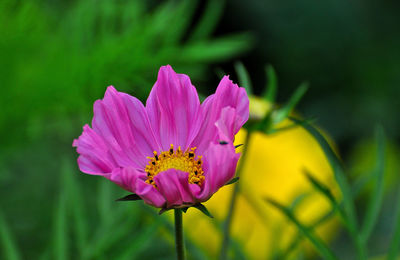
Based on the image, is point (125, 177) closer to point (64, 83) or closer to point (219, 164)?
point (219, 164)

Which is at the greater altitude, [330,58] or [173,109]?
[330,58]

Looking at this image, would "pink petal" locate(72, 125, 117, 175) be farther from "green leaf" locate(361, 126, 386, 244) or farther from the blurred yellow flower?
the blurred yellow flower

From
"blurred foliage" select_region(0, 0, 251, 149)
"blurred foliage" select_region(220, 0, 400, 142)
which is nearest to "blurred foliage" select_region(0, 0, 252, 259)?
"blurred foliage" select_region(0, 0, 251, 149)

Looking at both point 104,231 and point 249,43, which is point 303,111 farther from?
point 104,231

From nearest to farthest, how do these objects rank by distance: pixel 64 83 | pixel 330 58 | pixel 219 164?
pixel 219 164 → pixel 64 83 → pixel 330 58

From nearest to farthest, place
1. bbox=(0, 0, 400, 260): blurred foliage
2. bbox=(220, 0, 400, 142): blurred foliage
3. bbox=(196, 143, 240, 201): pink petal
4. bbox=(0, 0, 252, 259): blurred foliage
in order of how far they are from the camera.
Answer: bbox=(196, 143, 240, 201): pink petal, bbox=(0, 0, 400, 260): blurred foliage, bbox=(0, 0, 252, 259): blurred foliage, bbox=(220, 0, 400, 142): blurred foliage

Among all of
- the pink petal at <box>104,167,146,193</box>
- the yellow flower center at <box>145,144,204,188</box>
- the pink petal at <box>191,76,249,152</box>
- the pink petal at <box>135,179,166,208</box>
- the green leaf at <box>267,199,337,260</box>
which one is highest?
the pink petal at <box>191,76,249,152</box>

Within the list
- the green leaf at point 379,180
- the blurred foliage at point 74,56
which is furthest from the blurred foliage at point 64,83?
the green leaf at point 379,180

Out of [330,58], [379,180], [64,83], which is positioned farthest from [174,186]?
[330,58]
